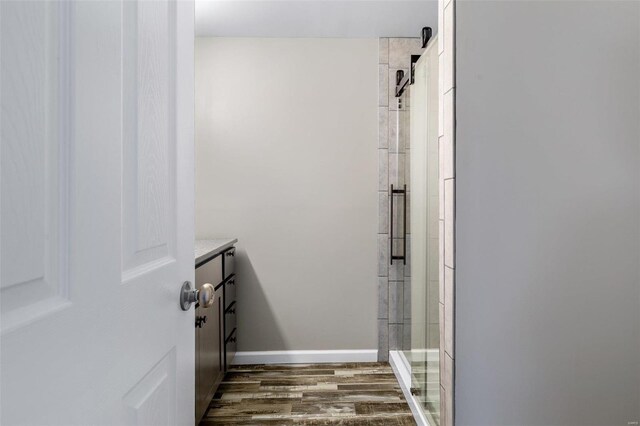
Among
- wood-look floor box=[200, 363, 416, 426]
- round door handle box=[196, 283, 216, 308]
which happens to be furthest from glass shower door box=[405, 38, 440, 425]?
round door handle box=[196, 283, 216, 308]

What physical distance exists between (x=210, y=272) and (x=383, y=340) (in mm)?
1451

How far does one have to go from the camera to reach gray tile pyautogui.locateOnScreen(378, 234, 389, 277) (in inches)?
117

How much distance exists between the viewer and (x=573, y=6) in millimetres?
1360

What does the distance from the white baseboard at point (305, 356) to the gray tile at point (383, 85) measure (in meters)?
1.79

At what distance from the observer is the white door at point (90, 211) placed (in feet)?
1.28

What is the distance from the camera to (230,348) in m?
2.68

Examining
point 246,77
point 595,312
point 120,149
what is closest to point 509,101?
point 595,312

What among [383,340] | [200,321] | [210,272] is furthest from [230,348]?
[383,340]

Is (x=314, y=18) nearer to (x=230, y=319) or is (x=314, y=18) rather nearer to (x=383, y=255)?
(x=383, y=255)

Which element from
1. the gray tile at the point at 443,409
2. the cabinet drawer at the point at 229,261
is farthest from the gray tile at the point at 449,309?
the cabinet drawer at the point at 229,261

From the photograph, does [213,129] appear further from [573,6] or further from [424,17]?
[573,6]

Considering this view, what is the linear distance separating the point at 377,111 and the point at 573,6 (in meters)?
1.65

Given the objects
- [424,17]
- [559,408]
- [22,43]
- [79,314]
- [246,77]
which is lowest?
[559,408]

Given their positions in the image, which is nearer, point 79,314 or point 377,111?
point 79,314
